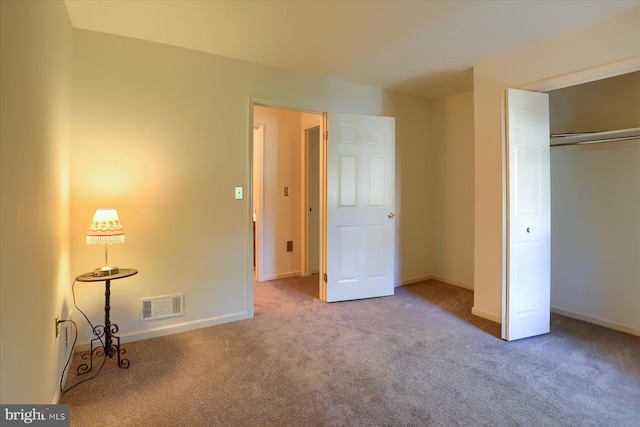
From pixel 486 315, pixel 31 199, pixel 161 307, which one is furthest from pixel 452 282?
pixel 31 199

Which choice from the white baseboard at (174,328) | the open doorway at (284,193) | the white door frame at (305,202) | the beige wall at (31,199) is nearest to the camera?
the beige wall at (31,199)

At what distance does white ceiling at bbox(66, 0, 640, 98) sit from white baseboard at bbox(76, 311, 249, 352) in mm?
2297

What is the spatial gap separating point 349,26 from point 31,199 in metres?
2.17

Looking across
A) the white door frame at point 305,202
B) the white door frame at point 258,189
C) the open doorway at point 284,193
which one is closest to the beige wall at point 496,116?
the open doorway at point 284,193

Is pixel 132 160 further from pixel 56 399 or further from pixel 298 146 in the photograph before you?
pixel 298 146

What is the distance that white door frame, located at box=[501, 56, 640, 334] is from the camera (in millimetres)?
2246

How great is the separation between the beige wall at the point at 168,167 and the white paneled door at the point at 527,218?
76.1 inches

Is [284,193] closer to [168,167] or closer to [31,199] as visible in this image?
[168,167]

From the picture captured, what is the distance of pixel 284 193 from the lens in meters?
4.54

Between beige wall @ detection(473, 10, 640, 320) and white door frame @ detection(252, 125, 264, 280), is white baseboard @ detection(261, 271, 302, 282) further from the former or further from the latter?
beige wall @ detection(473, 10, 640, 320)

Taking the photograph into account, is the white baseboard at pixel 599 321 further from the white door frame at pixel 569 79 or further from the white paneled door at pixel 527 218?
the white door frame at pixel 569 79

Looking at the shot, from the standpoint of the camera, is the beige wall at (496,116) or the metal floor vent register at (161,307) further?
the metal floor vent register at (161,307)

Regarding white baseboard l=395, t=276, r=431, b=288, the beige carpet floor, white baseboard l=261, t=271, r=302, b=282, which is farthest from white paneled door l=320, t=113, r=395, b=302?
white baseboard l=261, t=271, r=302, b=282

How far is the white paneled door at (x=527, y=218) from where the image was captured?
262 centimetres
